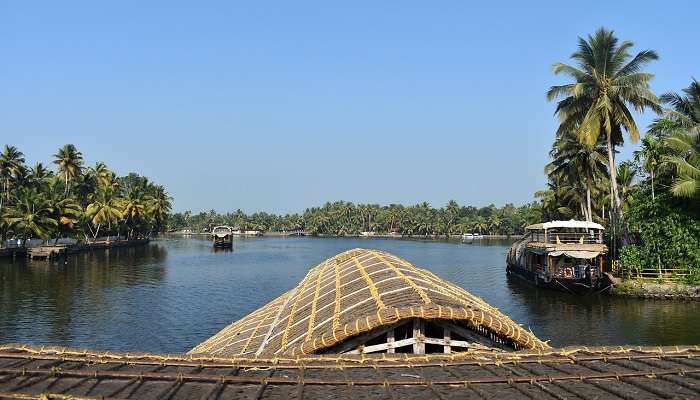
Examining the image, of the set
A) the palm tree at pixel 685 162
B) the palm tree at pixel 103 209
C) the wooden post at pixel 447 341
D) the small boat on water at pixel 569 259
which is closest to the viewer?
the wooden post at pixel 447 341

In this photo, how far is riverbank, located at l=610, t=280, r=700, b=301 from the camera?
2870 centimetres

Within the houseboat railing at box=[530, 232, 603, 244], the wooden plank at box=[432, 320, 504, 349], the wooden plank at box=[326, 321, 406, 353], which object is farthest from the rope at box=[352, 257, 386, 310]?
the houseboat railing at box=[530, 232, 603, 244]

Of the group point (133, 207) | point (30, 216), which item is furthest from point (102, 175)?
A: point (30, 216)

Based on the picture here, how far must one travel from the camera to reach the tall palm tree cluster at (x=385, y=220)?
15175 cm

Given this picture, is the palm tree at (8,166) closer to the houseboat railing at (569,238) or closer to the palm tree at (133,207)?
the palm tree at (133,207)

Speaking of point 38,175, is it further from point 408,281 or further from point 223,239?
point 408,281

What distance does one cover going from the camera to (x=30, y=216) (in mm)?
51062

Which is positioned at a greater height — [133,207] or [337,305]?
[133,207]

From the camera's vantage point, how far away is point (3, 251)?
2098 inches

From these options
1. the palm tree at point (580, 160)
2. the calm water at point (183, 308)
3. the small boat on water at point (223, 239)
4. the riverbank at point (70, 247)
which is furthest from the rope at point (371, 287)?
the small boat on water at point (223, 239)

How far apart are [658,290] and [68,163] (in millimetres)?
66868

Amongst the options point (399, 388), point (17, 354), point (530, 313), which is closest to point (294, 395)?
point (399, 388)

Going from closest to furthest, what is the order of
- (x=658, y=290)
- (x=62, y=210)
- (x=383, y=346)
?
(x=383, y=346)
(x=658, y=290)
(x=62, y=210)

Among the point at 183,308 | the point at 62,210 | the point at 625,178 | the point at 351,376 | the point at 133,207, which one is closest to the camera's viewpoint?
the point at 351,376
